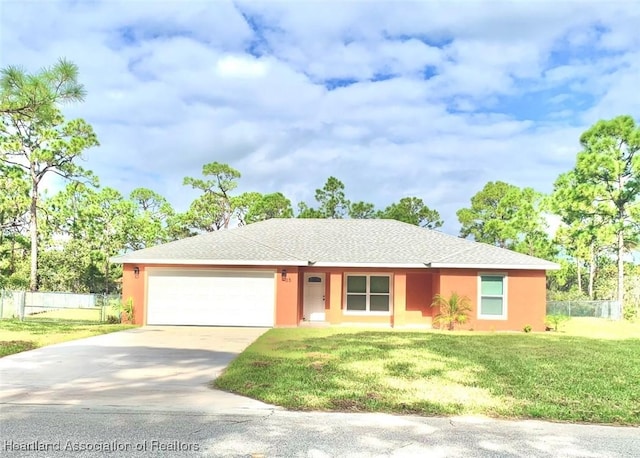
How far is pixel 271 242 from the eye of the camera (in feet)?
71.9

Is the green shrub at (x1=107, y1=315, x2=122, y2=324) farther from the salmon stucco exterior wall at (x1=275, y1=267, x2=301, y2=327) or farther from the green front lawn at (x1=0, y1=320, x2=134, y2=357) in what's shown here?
the salmon stucco exterior wall at (x1=275, y1=267, x2=301, y2=327)

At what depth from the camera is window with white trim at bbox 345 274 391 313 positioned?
2138 centimetres

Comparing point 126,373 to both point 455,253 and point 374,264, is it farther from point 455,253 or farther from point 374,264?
point 455,253

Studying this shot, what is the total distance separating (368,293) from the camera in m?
21.4

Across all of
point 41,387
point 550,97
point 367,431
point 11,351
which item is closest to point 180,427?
point 367,431

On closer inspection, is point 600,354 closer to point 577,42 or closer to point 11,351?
point 577,42

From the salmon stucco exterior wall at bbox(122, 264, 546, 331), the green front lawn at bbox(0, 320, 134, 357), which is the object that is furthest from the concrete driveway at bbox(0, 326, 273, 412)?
the salmon stucco exterior wall at bbox(122, 264, 546, 331)

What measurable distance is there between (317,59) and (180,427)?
49.2 feet

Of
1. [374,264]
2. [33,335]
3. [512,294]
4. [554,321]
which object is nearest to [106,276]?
[33,335]

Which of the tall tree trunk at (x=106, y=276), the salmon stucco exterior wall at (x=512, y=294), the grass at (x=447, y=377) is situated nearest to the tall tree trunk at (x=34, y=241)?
the tall tree trunk at (x=106, y=276)

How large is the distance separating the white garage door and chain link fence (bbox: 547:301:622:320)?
49.6ft

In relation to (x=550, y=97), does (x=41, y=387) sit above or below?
below

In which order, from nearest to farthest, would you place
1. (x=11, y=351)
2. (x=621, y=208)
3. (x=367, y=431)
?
(x=367, y=431)
(x=11, y=351)
(x=621, y=208)

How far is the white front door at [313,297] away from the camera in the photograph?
2139cm
